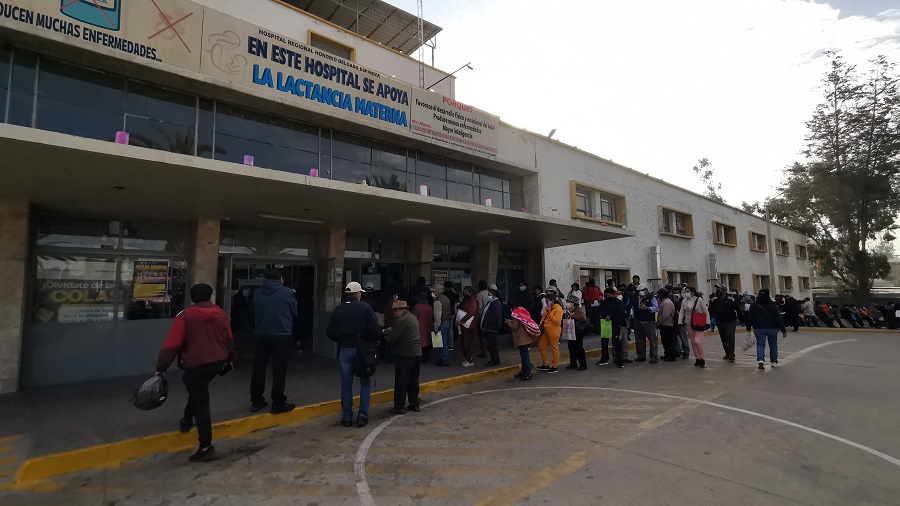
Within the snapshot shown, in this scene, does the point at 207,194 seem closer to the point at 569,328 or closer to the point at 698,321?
the point at 569,328

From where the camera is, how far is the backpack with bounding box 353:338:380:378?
17.2 feet

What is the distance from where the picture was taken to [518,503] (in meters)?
3.27

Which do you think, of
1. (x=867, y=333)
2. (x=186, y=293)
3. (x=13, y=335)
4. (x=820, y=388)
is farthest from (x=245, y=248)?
(x=867, y=333)

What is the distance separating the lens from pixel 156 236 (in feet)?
27.0

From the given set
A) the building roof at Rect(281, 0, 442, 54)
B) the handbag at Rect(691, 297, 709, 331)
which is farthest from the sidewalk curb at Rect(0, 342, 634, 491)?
the building roof at Rect(281, 0, 442, 54)

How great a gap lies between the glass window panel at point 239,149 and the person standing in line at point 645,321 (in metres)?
9.07

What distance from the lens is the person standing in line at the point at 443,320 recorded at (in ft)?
28.4

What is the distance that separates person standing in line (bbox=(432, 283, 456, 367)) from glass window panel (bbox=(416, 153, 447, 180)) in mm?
4102

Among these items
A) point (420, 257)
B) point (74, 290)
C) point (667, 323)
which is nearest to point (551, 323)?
point (667, 323)

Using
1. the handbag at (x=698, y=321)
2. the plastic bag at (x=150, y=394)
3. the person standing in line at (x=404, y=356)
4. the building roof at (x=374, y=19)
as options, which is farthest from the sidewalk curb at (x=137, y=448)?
the building roof at (x=374, y=19)

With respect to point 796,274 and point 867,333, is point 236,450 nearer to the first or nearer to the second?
point 867,333

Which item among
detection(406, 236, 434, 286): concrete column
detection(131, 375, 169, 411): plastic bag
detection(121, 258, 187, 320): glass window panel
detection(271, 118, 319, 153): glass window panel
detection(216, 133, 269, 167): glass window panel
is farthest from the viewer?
detection(406, 236, 434, 286): concrete column

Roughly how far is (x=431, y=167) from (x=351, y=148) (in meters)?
2.60

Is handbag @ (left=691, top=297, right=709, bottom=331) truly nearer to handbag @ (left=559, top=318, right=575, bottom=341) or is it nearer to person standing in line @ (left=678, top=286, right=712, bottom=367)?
person standing in line @ (left=678, top=286, right=712, bottom=367)
